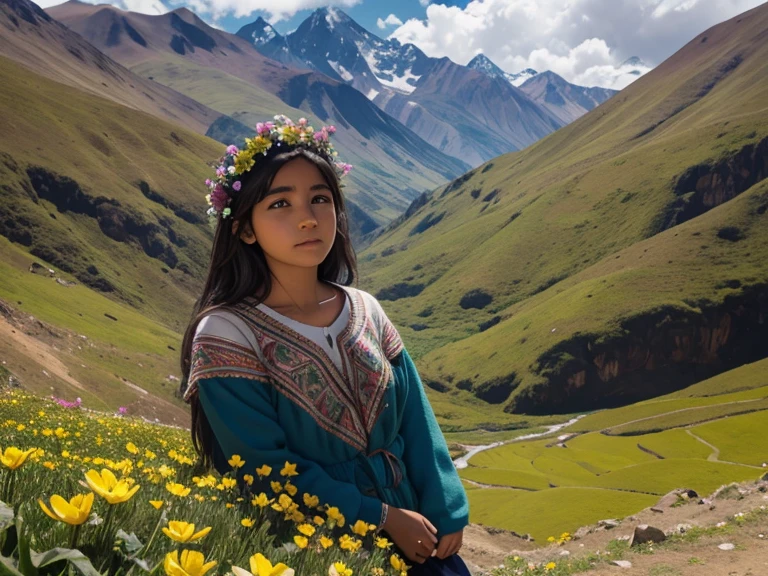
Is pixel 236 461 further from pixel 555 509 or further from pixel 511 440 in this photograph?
pixel 511 440

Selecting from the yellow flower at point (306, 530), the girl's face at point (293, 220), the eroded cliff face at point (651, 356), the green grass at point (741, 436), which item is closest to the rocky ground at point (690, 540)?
the girl's face at point (293, 220)

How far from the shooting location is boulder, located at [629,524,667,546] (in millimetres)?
17234

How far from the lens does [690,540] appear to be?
16.7 meters

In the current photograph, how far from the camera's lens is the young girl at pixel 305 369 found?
464 centimetres

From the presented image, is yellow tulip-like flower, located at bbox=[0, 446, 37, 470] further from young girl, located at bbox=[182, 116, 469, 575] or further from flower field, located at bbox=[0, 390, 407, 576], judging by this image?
young girl, located at bbox=[182, 116, 469, 575]

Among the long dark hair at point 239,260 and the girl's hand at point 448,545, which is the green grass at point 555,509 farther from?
the long dark hair at point 239,260

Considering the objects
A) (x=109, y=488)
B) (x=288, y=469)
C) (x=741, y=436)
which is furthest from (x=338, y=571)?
(x=741, y=436)

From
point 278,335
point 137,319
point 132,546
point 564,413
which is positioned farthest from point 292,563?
point 564,413

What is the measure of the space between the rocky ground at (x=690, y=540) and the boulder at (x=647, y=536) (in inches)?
1.0

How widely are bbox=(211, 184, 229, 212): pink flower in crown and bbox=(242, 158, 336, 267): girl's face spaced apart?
0.29 m

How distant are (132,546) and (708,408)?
174 metres

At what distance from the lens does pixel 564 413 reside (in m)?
188

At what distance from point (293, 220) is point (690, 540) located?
15787mm

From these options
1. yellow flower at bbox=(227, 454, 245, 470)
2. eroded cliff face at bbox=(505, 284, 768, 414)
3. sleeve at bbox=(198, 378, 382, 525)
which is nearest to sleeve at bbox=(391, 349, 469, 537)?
sleeve at bbox=(198, 378, 382, 525)
